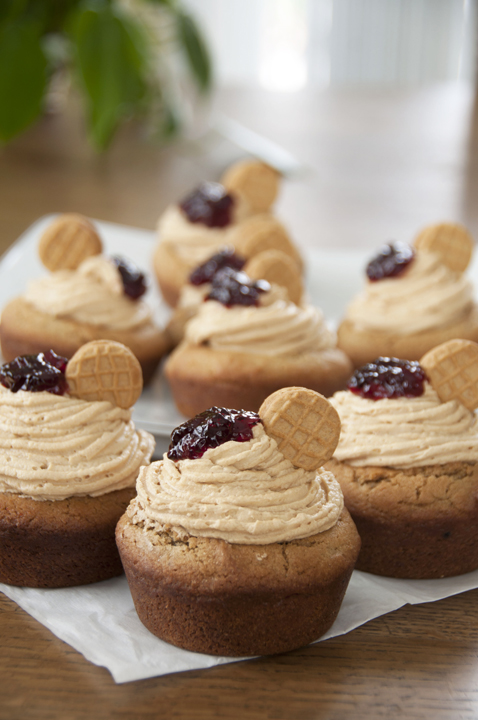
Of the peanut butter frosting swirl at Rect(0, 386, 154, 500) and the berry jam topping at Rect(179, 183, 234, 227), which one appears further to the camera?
the berry jam topping at Rect(179, 183, 234, 227)

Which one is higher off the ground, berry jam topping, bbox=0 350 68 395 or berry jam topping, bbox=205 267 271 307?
berry jam topping, bbox=0 350 68 395

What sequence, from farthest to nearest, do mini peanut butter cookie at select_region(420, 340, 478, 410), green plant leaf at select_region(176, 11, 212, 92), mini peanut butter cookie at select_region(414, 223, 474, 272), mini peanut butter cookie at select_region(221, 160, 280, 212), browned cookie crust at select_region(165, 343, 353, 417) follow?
1. green plant leaf at select_region(176, 11, 212, 92)
2. mini peanut butter cookie at select_region(221, 160, 280, 212)
3. mini peanut butter cookie at select_region(414, 223, 474, 272)
4. browned cookie crust at select_region(165, 343, 353, 417)
5. mini peanut butter cookie at select_region(420, 340, 478, 410)

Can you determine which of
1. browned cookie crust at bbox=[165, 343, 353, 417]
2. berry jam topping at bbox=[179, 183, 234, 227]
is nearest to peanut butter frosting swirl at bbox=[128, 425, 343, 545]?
browned cookie crust at bbox=[165, 343, 353, 417]

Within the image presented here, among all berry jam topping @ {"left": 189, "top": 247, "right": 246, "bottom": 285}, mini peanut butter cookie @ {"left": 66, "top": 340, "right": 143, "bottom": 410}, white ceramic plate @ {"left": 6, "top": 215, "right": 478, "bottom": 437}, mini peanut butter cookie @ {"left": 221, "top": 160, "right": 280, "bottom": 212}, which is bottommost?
white ceramic plate @ {"left": 6, "top": 215, "right": 478, "bottom": 437}

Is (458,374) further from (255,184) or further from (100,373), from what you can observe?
(255,184)

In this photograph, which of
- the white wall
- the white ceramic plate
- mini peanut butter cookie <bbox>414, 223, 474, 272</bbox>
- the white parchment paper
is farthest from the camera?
the white wall

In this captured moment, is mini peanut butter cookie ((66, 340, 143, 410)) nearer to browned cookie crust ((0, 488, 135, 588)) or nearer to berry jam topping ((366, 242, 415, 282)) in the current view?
browned cookie crust ((0, 488, 135, 588))
